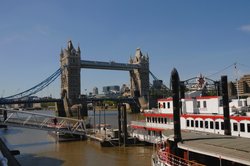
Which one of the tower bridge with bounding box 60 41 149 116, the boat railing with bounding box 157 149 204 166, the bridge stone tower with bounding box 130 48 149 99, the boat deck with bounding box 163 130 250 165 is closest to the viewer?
the boat deck with bounding box 163 130 250 165

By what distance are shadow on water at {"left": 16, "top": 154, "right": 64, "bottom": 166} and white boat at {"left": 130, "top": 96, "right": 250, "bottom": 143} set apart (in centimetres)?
923

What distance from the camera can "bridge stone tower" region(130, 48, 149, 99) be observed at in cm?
17250

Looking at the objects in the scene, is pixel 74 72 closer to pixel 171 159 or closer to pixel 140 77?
pixel 140 77

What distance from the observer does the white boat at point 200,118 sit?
26011mm

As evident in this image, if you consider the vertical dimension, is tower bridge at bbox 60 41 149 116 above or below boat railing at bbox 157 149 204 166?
above

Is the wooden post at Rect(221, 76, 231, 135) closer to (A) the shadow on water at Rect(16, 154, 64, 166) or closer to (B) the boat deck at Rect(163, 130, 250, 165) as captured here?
(B) the boat deck at Rect(163, 130, 250, 165)

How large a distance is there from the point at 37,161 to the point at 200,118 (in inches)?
582

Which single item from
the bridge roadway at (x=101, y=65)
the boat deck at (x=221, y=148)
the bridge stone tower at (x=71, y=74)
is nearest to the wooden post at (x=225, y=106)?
the boat deck at (x=221, y=148)

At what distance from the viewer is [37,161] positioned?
32156 mm

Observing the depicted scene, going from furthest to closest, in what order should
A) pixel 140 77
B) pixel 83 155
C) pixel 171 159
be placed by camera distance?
pixel 140 77, pixel 83 155, pixel 171 159

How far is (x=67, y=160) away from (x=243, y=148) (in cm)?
2100

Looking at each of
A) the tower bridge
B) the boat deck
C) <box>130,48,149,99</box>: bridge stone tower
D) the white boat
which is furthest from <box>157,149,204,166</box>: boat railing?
<box>130,48,149,99</box>: bridge stone tower

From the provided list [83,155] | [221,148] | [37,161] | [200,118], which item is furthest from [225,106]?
[37,161]

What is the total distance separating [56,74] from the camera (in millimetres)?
154875
